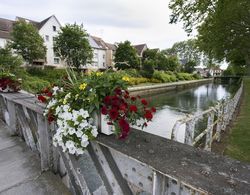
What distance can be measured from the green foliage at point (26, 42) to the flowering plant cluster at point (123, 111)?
20829 millimetres

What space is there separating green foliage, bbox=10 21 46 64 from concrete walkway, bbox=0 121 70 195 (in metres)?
19.3

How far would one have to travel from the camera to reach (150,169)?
1.02 metres

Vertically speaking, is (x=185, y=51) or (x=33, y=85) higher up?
(x=185, y=51)

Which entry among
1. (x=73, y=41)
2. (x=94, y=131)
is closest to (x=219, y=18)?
(x=94, y=131)

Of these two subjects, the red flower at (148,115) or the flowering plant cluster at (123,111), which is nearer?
the flowering plant cluster at (123,111)

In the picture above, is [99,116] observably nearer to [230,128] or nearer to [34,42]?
[230,128]

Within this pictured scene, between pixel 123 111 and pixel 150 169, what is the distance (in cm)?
42

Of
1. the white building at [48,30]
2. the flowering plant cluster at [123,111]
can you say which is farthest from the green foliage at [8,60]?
the flowering plant cluster at [123,111]

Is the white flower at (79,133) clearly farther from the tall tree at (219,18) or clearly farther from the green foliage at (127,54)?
the green foliage at (127,54)

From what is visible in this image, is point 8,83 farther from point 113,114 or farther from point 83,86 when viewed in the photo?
point 113,114

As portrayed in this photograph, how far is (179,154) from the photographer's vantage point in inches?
41.3

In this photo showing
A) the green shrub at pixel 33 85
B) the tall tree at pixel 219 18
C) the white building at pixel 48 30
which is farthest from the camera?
the white building at pixel 48 30

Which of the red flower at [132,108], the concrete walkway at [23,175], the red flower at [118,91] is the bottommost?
the concrete walkway at [23,175]

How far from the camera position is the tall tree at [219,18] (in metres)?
4.76
